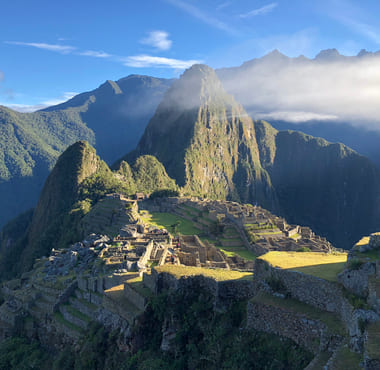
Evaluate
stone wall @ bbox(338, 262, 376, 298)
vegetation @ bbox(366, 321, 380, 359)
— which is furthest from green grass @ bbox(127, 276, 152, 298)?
vegetation @ bbox(366, 321, 380, 359)

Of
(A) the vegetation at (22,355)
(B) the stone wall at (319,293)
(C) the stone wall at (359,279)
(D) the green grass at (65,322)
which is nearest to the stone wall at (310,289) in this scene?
(B) the stone wall at (319,293)

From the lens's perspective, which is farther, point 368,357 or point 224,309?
point 224,309

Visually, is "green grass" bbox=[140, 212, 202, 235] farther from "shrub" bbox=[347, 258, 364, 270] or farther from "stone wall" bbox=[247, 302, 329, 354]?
"shrub" bbox=[347, 258, 364, 270]

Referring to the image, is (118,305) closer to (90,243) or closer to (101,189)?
(90,243)

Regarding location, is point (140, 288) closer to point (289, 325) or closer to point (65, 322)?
point (289, 325)

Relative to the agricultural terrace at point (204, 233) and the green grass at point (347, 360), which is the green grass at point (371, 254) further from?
the agricultural terrace at point (204, 233)

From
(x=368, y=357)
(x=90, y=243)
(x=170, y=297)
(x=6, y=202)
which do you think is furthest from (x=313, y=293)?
(x=6, y=202)

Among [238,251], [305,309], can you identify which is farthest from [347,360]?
[238,251]
